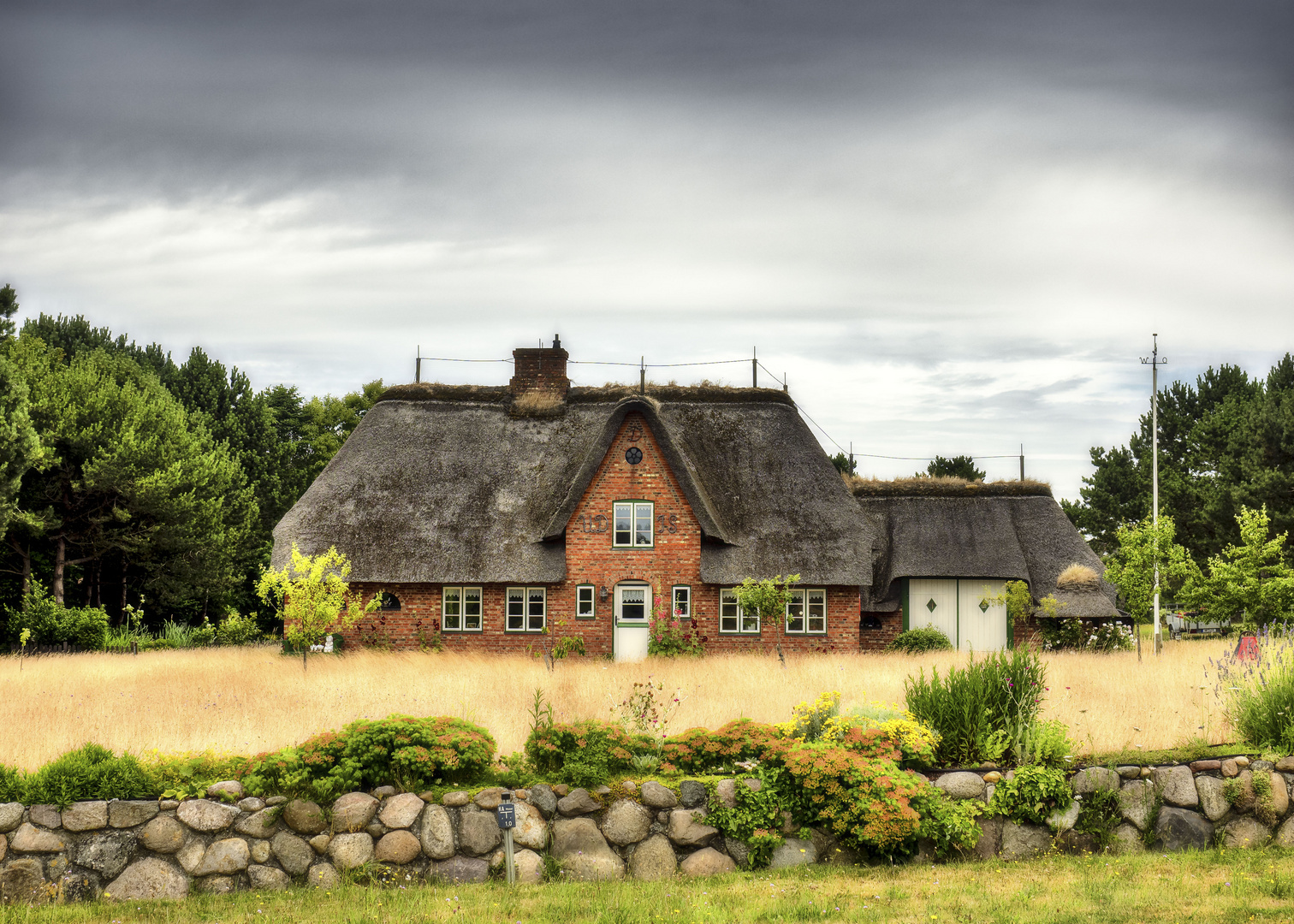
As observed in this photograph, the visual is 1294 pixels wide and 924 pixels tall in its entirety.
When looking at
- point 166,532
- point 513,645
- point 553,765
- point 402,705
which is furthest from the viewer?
point 166,532

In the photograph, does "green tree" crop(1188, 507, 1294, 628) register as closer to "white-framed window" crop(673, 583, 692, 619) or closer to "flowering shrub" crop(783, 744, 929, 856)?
"white-framed window" crop(673, 583, 692, 619)

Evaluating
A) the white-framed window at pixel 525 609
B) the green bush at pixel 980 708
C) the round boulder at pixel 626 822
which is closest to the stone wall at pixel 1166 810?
the green bush at pixel 980 708

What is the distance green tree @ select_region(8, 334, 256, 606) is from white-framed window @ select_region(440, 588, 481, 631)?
13193 mm

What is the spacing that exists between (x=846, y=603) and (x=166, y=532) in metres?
23.8

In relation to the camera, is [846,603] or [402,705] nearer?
[402,705]

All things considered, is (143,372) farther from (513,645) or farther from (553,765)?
(553,765)

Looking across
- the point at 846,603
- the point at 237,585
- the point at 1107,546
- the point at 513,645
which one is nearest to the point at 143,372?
the point at 237,585

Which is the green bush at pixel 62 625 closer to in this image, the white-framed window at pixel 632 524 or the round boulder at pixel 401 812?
the white-framed window at pixel 632 524

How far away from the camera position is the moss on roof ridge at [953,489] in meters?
32.6

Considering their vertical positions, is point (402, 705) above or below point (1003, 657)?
below

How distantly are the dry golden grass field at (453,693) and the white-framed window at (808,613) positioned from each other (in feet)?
8.66

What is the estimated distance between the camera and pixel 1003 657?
36.3ft

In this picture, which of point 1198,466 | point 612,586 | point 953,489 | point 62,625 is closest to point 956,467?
point 1198,466

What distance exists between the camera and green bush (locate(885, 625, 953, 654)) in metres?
28.3
